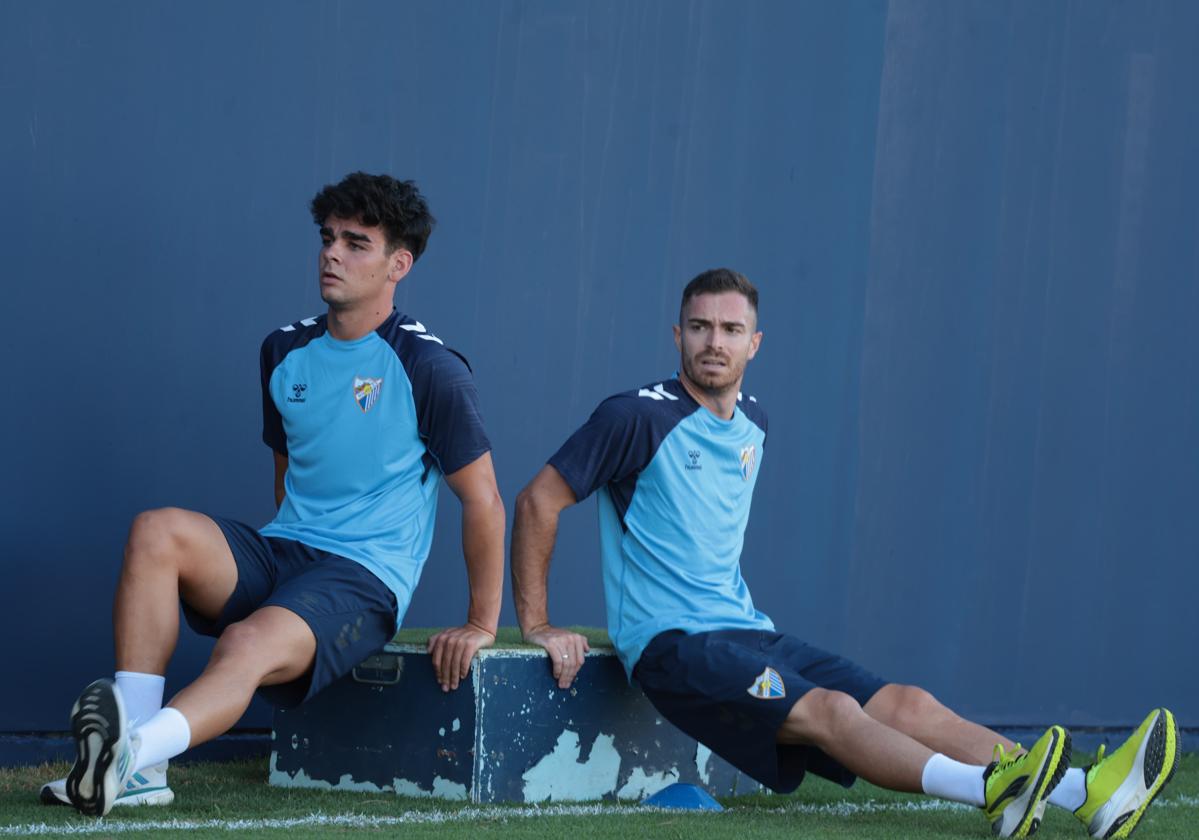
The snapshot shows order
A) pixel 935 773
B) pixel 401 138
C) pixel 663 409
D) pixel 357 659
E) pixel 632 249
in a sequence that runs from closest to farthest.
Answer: pixel 935 773, pixel 357 659, pixel 663 409, pixel 401 138, pixel 632 249

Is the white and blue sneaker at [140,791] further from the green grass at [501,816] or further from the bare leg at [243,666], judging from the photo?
the bare leg at [243,666]

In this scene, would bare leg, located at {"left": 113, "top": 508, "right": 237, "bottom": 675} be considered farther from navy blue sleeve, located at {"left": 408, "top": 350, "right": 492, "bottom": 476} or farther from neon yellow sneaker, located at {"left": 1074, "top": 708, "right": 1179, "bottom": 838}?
neon yellow sneaker, located at {"left": 1074, "top": 708, "right": 1179, "bottom": 838}

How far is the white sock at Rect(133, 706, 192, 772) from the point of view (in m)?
3.09

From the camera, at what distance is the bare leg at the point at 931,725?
3.71 metres

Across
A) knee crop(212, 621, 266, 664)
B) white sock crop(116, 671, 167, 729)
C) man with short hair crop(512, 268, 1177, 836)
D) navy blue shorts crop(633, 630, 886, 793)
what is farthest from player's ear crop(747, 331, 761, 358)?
white sock crop(116, 671, 167, 729)

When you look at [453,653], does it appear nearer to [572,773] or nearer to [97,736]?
[572,773]

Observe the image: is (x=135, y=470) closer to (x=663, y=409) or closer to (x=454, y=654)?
(x=454, y=654)

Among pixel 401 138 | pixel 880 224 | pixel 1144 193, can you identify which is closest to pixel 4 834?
pixel 401 138

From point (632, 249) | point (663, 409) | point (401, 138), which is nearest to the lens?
point (663, 409)

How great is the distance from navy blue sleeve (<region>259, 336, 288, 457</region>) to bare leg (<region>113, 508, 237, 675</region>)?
1.85ft

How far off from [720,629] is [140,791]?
1.39 meters

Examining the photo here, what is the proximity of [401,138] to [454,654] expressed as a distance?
67.3 inches

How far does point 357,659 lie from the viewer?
3.73 m

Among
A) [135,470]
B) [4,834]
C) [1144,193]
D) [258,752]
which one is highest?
[1144,193]
